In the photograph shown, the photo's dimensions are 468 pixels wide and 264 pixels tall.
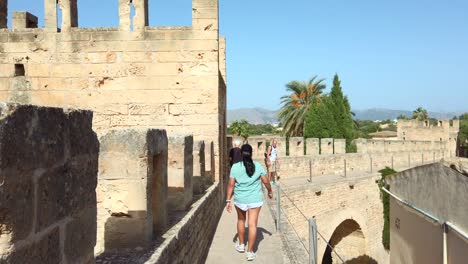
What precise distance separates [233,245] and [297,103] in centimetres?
2508

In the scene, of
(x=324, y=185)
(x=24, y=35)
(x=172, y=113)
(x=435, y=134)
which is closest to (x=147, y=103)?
(x=172, y=113)

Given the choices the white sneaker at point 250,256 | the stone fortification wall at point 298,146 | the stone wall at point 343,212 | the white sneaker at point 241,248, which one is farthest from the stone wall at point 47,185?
the stone fortification wall at point 298,146

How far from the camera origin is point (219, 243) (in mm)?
6742

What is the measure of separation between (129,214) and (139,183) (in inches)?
12.2

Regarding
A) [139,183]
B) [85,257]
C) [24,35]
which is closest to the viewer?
[85,257]

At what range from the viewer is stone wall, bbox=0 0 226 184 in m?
8.88

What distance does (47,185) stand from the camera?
6.53ft

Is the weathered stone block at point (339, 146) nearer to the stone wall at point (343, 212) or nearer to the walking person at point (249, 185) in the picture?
the stone wall at point (343, 212)

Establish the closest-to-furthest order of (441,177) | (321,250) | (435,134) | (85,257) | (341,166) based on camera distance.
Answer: (85,257) < (441,177) < (321,250) < (341,166) < (435,134)

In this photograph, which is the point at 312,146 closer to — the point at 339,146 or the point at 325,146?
the point at 325,146

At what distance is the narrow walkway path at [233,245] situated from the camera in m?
5.80

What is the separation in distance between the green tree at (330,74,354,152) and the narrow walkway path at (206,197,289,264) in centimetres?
1810

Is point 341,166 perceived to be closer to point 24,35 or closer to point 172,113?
point 172,113

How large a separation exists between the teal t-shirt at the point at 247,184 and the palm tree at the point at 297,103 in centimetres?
2440
